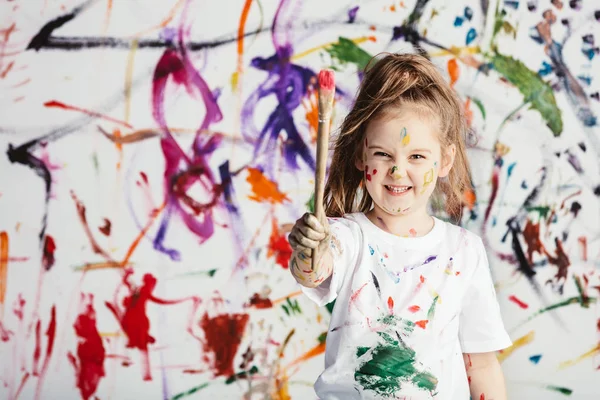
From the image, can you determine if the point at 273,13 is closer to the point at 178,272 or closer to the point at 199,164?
Answer: the point at 199,164

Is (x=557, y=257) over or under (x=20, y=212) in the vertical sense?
under

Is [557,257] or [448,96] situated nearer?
[448,96]

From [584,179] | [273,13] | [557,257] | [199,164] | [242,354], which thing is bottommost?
[242,354]

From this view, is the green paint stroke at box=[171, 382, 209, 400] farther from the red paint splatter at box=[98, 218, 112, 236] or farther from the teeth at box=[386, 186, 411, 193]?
the teeth at box=[386, 186, 411, 193]

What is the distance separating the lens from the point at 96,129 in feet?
7.84

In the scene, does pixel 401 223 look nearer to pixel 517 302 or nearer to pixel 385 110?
pixel 385 110

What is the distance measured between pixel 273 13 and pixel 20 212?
3.20 ft

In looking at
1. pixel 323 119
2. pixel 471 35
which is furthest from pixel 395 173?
pixel 471 35

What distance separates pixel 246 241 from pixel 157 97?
51 cm

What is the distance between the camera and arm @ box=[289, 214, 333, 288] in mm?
1226

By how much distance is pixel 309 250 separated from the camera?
1.26 meters

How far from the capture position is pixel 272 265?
2.42 meters

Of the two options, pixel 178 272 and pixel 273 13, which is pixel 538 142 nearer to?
pixel 273 13

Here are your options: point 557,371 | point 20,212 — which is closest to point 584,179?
point 557,371
